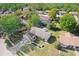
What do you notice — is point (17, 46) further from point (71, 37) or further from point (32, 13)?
point (71, 37)

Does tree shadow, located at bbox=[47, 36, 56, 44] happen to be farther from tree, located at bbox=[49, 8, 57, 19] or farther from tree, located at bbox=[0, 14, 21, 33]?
tree, located at bbox=[0, 14, 21, 33]

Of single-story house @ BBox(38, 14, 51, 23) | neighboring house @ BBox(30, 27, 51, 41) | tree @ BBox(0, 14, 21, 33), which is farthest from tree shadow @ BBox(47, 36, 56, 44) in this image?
tree @ BBox(0, 14, 21, 33)

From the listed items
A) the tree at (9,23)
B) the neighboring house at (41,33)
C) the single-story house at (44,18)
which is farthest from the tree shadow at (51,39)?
the tree at (9,23)

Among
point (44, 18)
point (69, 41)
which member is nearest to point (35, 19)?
point (44, 18)

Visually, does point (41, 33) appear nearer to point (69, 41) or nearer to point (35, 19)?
point (35, 19)

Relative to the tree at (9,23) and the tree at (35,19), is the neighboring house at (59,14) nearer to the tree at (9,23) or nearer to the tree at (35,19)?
the tree at (35,19)
